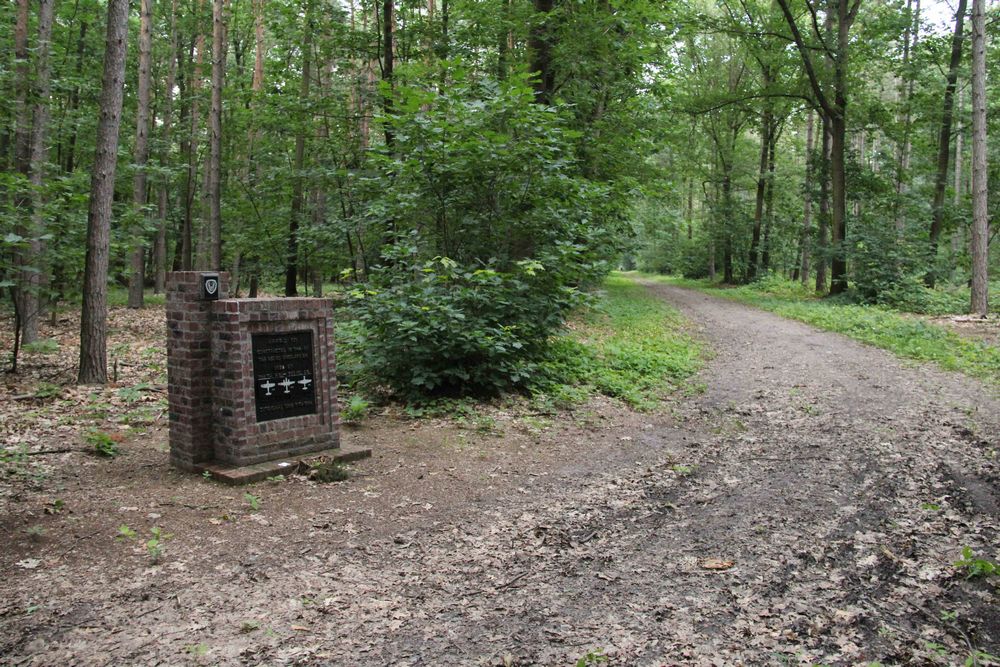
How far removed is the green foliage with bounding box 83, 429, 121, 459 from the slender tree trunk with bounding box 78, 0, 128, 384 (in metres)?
2.69

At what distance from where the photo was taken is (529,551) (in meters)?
4.27

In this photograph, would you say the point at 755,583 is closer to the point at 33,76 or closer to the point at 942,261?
the point at 33,76

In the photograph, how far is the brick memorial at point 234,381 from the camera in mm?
5480

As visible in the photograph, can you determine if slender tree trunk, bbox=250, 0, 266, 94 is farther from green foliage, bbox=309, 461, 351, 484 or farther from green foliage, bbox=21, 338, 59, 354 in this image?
green foliage, bbox=309, 461, 351, 484

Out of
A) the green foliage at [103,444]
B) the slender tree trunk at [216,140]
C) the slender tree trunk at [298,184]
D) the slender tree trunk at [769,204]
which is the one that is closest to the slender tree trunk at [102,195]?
the green foliage at [103,444]

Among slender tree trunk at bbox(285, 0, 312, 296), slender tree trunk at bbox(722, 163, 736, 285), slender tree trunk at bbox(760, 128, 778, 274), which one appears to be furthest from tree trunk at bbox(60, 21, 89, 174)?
slender tree trunk at bbox(722, 163, 736, 285)

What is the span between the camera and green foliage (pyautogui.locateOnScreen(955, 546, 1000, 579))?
3.65 meters

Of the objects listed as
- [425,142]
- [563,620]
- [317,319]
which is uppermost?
[425,142]

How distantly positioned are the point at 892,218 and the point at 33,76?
71.3ft

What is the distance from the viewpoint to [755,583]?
3.72m

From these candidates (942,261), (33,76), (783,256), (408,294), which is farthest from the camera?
(783,256)

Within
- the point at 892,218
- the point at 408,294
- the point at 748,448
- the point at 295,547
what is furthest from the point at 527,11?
the point at 892,218

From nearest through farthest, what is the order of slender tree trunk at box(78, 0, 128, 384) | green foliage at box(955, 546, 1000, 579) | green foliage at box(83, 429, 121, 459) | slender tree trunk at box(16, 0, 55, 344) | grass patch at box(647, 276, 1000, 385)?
green foliage at box(955, 546, 1000, 579) < green foliage at box(83, 429, 121, 459) < slender tree trunk at box(78, 0, 128, 384) < slender tree trunk at box(16, 0, 55, 344) < grass patch at box(647, 276, 1000, 385)

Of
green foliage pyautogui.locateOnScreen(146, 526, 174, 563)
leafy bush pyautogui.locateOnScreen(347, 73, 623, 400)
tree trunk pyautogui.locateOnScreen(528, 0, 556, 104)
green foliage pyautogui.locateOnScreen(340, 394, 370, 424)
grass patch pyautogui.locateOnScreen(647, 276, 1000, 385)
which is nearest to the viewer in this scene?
green foliage pyautogui.locateOnScreen(146, 526, 174, 563)
